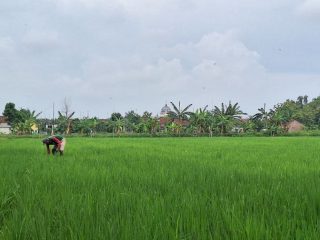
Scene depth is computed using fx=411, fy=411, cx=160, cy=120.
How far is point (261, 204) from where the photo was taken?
2.63 m

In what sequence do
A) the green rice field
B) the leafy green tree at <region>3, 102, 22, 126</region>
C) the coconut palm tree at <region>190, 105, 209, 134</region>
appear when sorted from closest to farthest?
the green rice field, the coconut palm tree at <region>190, 105, 209, 134</region>, the leafy green tree at <region>3, 102, 22, 126</region>

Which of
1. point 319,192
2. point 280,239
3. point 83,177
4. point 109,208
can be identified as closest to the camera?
point 280,239

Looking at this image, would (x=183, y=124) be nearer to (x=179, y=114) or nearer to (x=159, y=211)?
(x=179, y=114)

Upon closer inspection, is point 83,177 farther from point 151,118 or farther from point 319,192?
point 151,118

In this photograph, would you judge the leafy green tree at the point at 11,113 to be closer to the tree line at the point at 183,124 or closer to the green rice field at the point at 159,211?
the tree line at the point at 183,124

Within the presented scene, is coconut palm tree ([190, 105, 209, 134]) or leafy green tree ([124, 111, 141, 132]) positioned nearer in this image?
coconut palm tree ([190, 105, 209, 134])

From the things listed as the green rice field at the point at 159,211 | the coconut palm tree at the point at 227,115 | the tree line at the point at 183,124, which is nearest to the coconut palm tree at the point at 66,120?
the tree line at the point at 183,124

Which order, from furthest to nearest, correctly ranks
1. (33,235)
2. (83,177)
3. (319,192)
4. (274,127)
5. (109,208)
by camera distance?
(274,127), (83,177), (319,192), (109,208), (33,235)

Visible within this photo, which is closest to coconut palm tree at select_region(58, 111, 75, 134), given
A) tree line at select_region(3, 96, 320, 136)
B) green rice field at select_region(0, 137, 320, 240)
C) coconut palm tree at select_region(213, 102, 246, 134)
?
tree line at select_region(3, 96, 320, 136)

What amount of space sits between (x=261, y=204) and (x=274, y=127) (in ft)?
129

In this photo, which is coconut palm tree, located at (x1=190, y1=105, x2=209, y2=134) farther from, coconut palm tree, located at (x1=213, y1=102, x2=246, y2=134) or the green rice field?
the green rice field

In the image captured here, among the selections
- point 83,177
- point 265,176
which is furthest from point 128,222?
point 265,176

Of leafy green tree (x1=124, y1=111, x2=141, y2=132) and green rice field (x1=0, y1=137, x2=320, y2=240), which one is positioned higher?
leafy green tree (x1=124, y1=111, x2=141, y2=132)

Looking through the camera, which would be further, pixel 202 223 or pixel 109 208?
pixel 109 208
